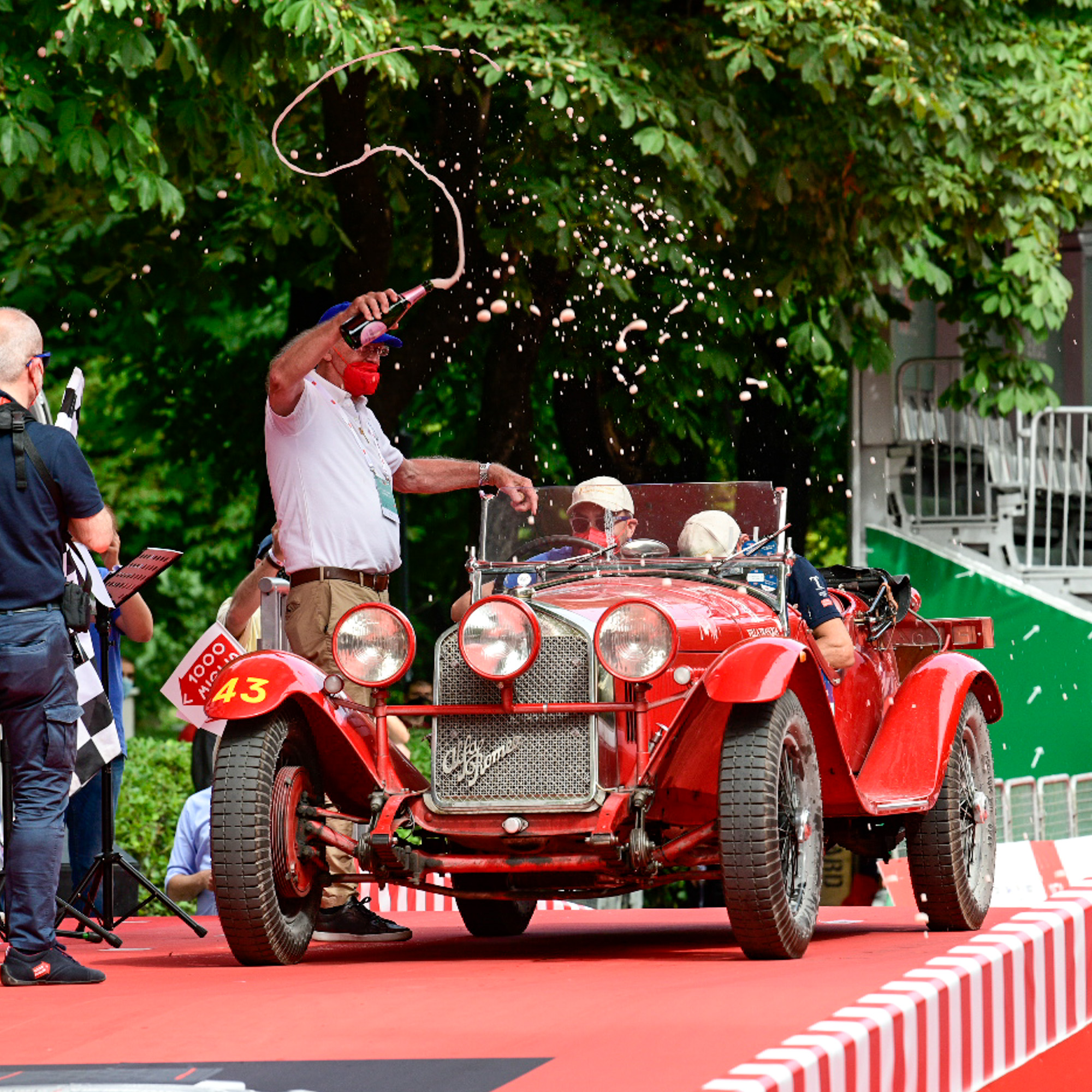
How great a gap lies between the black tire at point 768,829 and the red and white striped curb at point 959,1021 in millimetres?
626

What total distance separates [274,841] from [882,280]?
8.41 m

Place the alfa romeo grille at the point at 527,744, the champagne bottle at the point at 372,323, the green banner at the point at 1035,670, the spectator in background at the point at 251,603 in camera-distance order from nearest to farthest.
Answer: the alfa romeo grille at the point at 527,744
the champagne bottle at the point at 372,323
the spectator in background at the point at 251,603
the green banner at the point at 1035,670

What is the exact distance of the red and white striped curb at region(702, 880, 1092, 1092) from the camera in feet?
12.7

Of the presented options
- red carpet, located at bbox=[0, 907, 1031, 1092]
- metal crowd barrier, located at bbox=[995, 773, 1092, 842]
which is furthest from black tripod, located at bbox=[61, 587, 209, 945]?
metal crowd barrier, located at bbox=[995, 773, 1092, 842]

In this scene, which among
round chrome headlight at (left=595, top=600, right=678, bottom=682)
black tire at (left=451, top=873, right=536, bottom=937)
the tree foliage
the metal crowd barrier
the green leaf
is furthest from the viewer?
the metal crowd barrier

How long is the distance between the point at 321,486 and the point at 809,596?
183cm

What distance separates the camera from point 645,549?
736 centimetres

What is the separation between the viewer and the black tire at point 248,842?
19.4 feet

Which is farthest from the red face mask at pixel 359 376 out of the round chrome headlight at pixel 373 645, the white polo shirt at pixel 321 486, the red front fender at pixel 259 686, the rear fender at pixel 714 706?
the rear fender at pixel 714 706

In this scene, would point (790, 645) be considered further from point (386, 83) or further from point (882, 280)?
point (882, 280)

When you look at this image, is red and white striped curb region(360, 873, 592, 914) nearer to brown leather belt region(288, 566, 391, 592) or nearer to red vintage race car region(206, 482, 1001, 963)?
brown leather belt region(288, 566, 391, 592)

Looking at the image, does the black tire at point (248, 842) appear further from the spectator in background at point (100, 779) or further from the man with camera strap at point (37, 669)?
the spectator in background at point (100, 779)

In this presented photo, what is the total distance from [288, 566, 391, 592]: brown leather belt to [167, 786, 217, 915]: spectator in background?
1.68 m

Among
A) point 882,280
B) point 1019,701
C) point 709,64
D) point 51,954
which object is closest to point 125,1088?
point 51,954
